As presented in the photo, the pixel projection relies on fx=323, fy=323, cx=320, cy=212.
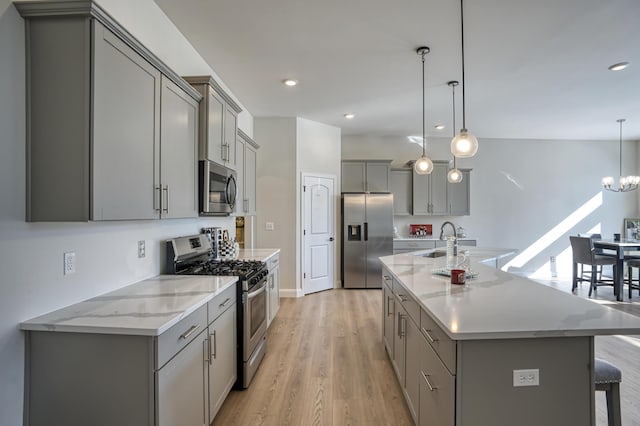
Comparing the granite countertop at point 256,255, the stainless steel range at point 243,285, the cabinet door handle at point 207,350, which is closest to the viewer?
the cabinet door handle at point 207,350

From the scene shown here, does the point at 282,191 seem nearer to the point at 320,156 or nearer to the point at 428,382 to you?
the point at 320,156

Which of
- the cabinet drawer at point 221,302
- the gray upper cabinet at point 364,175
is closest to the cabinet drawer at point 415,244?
the gray upper cabinet at point 364,175

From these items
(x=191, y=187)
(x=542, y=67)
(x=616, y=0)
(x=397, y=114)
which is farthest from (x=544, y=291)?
(x=397, y=114)

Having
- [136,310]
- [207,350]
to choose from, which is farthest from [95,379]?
[207,350]

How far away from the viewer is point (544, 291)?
6.44 ft

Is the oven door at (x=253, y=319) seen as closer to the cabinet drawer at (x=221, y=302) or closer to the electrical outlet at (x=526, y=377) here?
the cabinet drawer at (x=221, y=302)

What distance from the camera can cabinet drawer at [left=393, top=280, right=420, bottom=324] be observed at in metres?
1.93

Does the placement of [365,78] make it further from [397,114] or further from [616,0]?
[616,0]

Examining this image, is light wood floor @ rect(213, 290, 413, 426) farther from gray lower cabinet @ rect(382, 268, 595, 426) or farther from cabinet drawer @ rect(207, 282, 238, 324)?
gray lower cabinet @ rect(382, 268, 595, 426)

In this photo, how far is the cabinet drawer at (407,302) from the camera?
6.33 ft

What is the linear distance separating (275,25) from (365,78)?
138 cm

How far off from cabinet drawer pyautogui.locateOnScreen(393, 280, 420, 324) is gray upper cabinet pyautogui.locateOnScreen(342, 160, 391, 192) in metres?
3.49

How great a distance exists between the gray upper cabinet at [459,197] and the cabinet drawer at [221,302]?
5030 millimetres

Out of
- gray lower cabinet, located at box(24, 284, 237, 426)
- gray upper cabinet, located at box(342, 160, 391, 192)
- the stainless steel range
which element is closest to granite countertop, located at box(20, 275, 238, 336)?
gray lower cabinet, located at box(24, 284, 237, 426)
